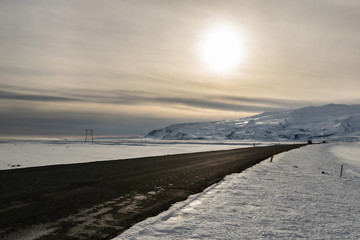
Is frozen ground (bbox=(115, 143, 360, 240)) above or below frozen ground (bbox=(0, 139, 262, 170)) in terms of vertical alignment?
above

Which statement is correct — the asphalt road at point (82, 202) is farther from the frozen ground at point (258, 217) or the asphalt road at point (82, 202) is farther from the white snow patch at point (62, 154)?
the white snow patch at point (62, 154)

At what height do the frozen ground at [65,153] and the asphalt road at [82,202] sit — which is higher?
the asphalt road at [82,202]

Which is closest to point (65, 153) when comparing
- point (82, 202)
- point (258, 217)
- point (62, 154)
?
point (62, 154)

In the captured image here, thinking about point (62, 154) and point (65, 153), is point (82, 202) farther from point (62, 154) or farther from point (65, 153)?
point (65, 153)

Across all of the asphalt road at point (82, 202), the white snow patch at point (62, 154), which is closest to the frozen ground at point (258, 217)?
the asphalt road at point (82, 202)

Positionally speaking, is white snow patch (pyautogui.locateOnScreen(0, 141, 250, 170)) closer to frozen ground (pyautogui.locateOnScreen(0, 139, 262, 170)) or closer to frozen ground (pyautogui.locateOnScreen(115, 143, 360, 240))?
frozen ground (pyautogui.locateOnScreen(0, 139, 262, 170))

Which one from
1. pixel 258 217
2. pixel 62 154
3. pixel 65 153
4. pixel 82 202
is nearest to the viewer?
pixel 258 217

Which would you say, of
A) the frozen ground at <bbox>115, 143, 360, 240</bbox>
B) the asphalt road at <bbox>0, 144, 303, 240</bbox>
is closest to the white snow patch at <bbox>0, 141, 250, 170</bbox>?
the asphalt road at <bbox>0, 144, 303, 240</bbox>

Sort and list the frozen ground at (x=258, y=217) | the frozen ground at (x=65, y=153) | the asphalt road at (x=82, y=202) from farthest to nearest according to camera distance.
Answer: the frozen ground at (x=65, y=153), the asphalt road at (x=82, y=202), the frozen ground at (x=258, y=217)

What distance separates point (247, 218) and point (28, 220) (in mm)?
5477

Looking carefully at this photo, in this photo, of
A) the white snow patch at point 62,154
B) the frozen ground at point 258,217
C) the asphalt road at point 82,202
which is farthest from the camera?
the white snow patch at point 62,154

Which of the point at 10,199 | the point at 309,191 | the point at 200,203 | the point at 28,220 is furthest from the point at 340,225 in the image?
the point at 10,199

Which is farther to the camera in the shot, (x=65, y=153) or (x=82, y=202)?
(x=65, y=153)

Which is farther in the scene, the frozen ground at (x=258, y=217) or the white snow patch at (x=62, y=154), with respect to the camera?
the white snow patch at (x=62, y=154)
